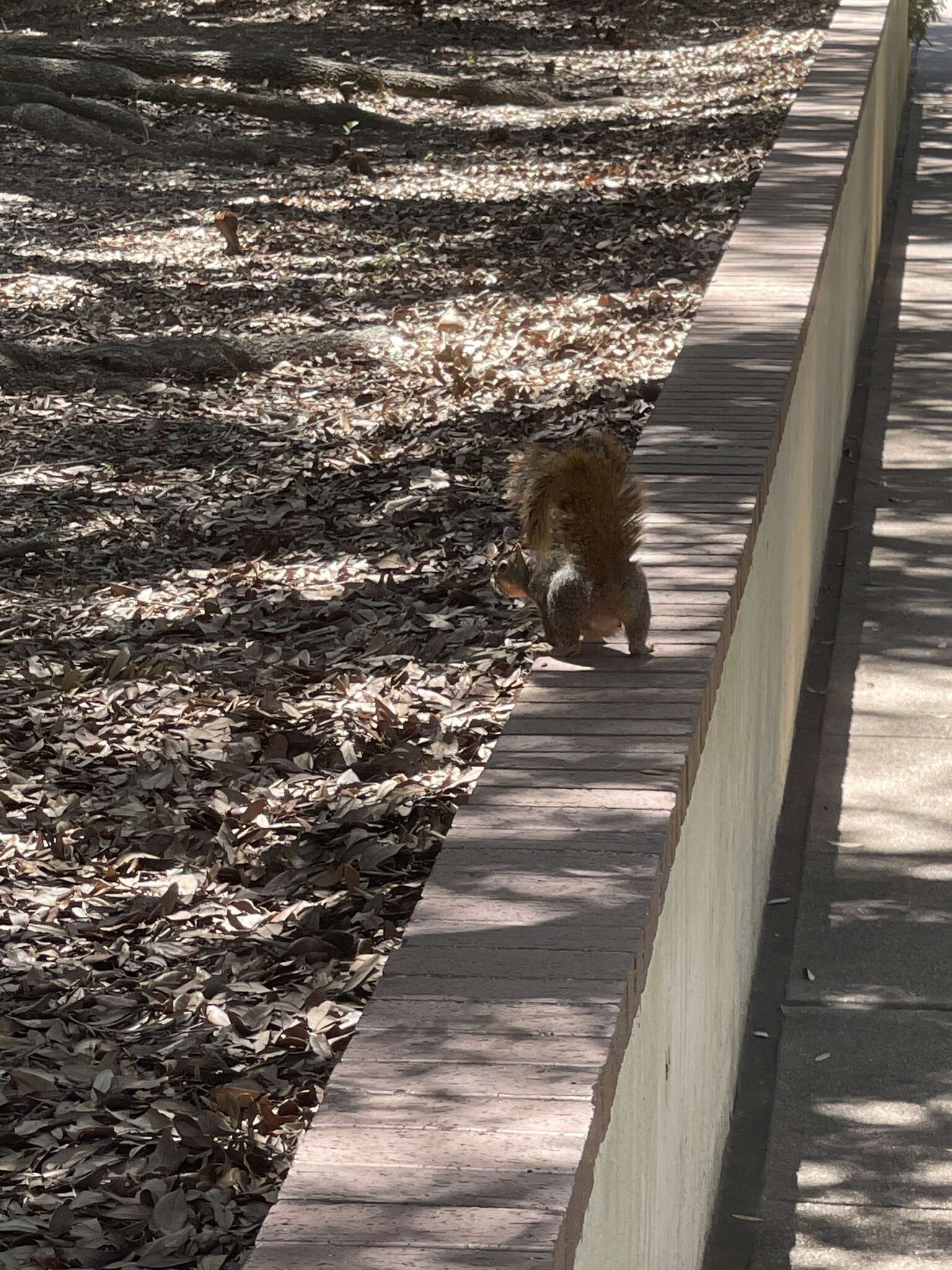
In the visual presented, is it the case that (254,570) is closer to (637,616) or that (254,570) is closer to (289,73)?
(637,616)

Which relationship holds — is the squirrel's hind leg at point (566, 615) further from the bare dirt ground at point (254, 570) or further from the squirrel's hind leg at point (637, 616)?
the bare dirt ground at point (254, 570)

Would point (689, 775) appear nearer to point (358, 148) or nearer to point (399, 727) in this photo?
point (399, 727)

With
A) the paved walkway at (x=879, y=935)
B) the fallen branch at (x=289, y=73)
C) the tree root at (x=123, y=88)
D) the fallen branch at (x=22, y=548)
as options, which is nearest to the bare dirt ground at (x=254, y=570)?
the fallen branch at (x=22, y=548)

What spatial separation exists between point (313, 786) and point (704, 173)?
984 cm

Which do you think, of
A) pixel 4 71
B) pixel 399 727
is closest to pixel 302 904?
pixel 399 727

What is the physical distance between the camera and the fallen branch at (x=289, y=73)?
60.0 feet

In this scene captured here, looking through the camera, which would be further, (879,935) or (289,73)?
(289,73)

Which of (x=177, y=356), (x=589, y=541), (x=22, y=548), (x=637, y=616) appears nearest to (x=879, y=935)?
(x=637, y=616)

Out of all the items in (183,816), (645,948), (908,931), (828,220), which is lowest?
(908,931)

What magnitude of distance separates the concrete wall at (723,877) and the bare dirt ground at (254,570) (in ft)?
2.70

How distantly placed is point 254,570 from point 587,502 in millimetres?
3480

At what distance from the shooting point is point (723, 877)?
4152 millimetres

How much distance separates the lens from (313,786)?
17.3 feet

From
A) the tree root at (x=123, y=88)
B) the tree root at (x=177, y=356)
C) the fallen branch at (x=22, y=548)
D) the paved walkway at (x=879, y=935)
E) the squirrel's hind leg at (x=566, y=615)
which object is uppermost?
the tree root at (x=123, y=88)
